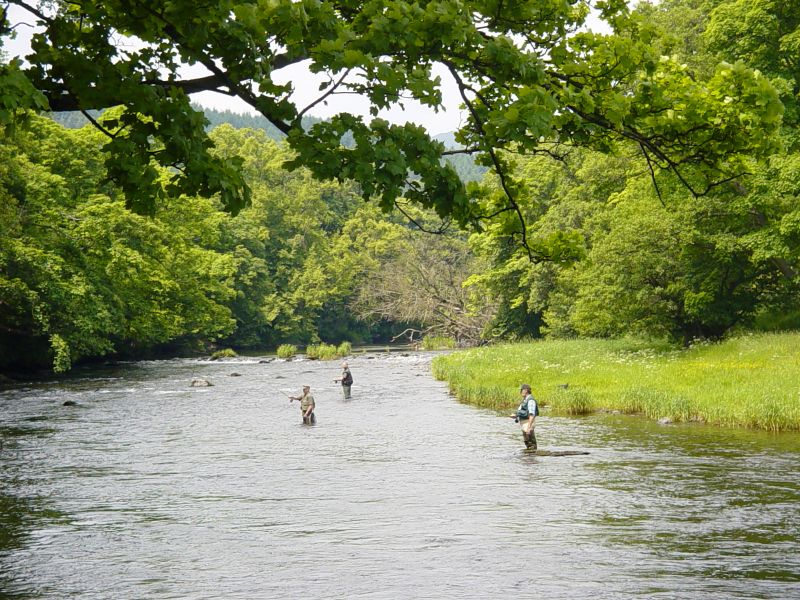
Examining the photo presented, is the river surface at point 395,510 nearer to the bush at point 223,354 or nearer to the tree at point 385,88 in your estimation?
the tree at point 385,88

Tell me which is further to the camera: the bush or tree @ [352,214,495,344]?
tree @ [352,214,495,344]

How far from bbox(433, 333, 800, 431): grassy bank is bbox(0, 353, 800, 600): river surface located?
110cm

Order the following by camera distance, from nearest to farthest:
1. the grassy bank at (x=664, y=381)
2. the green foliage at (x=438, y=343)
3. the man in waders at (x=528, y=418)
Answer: the man in waders at (x=528, y=418) < the grassy bank at (x=664, y=381) < the green foliage at (x=438, y=343)

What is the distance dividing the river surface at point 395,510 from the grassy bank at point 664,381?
3.60ft

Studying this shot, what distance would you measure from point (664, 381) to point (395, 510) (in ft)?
55.3

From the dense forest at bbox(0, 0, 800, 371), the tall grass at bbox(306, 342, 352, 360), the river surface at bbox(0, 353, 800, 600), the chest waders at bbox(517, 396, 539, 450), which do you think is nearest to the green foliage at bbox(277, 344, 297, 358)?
the tall grass at bbox(306, 342, 352, 360)

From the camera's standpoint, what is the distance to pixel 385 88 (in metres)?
7.98

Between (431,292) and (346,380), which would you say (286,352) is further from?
(346,380)

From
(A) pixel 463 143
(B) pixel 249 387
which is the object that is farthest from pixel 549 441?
(B) pixel 249 387

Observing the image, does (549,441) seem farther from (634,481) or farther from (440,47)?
(440,47)

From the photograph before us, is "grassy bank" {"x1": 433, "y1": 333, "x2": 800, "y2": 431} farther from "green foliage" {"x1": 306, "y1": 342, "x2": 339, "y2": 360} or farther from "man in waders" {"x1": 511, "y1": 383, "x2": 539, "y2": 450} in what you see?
"green foliage" {"x1": 306, "y1": 342, "x2": 339, "y2": 360}

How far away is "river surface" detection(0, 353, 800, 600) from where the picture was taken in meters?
11.9

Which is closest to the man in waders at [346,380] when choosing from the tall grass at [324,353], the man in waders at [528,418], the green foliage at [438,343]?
the man in waders at [528,418]

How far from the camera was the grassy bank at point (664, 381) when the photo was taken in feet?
81.7
